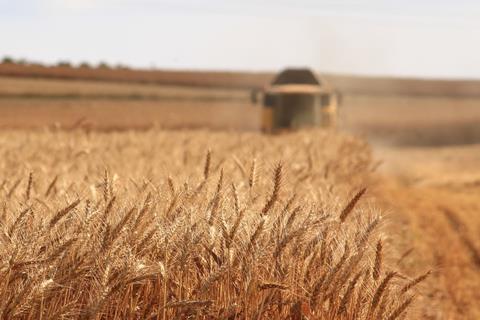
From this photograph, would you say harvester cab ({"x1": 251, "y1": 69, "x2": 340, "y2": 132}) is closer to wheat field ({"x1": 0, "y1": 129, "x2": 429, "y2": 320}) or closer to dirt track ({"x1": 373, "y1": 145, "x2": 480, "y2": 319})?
dirt track ({"x1": 373, "y1": 145, "x2": 480, "y2": 319})

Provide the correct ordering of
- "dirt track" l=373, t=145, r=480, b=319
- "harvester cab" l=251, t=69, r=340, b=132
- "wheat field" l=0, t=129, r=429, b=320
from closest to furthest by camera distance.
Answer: "wheat field" l=0, t=129, r=429, b=320 < "dirt track" l=373, t=145, r=480, b=319 < "harvester cab" l=251, t=69, r=340, b=132

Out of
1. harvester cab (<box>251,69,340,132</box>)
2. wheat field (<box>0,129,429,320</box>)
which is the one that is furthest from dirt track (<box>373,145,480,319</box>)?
harvester cab (<box>251,69,340,132</box>)

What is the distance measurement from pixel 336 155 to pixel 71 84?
4188 centimetres

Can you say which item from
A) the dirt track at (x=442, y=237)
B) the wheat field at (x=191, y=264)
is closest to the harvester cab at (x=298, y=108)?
the dirt track at (x=442, y=237)

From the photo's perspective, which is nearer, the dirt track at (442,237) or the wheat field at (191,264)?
the wheat field at (191,264)

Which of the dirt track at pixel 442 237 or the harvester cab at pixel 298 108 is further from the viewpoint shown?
the harvester cab at pixel 298 108

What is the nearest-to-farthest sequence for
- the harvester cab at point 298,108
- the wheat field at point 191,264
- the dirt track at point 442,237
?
1. the wheat field at point 191,264
2. the dirt track at point 442,237
3. the harvester cab at point 298,108

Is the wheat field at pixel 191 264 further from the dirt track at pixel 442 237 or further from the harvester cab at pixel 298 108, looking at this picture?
the harvester cab at pixel 298 108

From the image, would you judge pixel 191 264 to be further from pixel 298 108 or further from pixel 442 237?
pixel 298 108

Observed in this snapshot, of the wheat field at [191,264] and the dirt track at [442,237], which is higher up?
the wheat field at [191,264]

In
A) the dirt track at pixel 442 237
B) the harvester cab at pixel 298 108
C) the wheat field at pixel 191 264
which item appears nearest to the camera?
the wheat field at pixel 191 264

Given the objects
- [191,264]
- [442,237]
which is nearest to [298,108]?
[442,237]

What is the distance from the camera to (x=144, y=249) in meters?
3.65

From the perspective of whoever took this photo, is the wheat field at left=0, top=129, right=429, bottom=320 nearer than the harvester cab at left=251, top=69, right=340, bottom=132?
Yes
